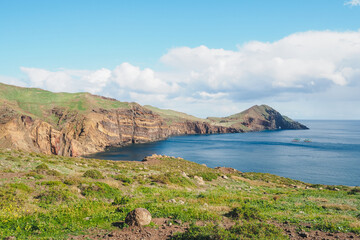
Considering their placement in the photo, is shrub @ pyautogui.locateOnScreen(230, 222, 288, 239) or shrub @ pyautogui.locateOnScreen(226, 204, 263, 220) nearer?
shrub @ pyautogui.locateOnScreen(230, 222, 288, 239)

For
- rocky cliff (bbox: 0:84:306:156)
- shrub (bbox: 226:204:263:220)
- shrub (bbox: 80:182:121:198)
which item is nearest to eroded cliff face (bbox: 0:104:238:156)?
rocky cliff (bbox: 0:84:306:156)

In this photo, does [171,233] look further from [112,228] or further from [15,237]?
[15,237]

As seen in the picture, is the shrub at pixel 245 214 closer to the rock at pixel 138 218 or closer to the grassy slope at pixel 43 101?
the rock at pixel 138 218

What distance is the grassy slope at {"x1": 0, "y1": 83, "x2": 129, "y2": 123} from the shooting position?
121 meters

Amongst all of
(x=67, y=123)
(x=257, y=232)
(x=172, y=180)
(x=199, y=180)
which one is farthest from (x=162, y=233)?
(x=67, y=123)

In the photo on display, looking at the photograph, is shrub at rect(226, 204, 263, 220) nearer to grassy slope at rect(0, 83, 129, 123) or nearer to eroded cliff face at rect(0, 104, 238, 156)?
eroded cliff face at rect(0, 104, 238, 156)

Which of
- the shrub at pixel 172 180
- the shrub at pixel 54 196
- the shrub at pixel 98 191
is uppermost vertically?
the shrub at pixel 54 196

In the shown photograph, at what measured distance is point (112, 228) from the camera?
38.7 ft

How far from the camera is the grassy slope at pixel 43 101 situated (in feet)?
396

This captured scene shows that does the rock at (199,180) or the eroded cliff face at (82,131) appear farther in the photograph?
the eroded cliff face at (82,131)

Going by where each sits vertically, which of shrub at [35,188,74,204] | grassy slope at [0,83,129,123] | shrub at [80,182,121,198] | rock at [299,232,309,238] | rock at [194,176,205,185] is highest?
grassy slope at [0,83,129,123]

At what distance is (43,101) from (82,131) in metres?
37.5

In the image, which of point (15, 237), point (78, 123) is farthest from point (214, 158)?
point (15, 237)

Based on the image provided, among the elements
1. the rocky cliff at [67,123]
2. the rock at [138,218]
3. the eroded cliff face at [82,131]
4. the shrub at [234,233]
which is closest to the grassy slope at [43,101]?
the rocky cliff at [67,123]
